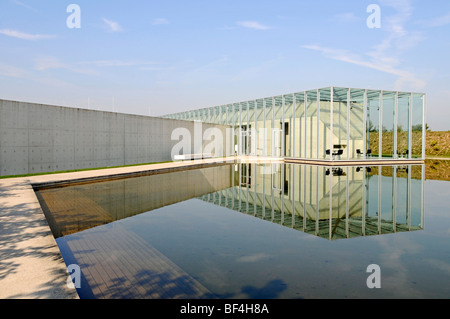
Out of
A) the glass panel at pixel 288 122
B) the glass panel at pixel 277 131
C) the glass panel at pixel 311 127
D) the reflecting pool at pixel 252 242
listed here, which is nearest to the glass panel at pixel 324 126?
the glass panel at pixel 311 127

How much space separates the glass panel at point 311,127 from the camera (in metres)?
23.0

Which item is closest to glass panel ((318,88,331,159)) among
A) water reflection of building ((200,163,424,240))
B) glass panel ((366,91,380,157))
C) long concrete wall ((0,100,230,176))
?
glass panel ((366,91,380,157))

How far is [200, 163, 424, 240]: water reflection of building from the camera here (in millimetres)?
5785

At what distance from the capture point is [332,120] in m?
21.4

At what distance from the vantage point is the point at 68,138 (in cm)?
1473

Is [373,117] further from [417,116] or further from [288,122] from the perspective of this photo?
[288,122]

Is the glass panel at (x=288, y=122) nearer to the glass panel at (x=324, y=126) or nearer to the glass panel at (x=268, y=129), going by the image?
the glass panel at (x=268, y=129)

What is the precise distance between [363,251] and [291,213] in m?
2.56

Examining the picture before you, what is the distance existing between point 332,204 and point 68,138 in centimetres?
1303

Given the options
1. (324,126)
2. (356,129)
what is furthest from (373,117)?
(324,126)

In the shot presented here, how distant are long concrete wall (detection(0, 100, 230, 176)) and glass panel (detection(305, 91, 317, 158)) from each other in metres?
11.8
